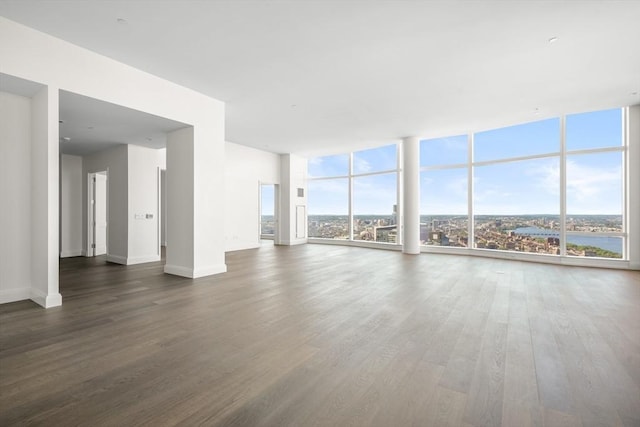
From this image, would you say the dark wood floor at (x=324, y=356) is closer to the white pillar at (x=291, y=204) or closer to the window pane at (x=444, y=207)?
the window pane at (x=444, y=207)

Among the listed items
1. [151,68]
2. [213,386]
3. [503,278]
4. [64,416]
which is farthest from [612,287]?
[151,68]

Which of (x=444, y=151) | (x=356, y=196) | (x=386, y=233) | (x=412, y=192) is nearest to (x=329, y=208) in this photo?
(x=356, y=196)

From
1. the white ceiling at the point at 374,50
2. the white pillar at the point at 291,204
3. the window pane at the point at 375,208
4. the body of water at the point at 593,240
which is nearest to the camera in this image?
the white ceiling at the point at 374,50

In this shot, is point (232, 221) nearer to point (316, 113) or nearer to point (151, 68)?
point (316, 113)

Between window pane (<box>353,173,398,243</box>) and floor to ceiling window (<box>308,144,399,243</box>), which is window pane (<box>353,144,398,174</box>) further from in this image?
window pane (<box>353,173,398,243</box>)

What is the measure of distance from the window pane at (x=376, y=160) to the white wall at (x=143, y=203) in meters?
6.19

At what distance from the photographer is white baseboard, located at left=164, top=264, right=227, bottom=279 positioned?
203 inches

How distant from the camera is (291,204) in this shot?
10969 millimetres

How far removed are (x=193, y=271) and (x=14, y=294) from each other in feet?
7.21

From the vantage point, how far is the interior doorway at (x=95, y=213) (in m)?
7.89

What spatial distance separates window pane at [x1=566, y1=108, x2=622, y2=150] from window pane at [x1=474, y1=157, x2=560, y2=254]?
55 cm

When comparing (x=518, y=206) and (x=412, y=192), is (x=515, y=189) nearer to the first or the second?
(x=518, y=206)

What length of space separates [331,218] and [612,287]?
25.8 feet

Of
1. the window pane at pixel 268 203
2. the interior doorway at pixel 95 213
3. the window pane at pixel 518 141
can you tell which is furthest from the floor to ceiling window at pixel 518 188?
the interior doorway at pixel 95 213
